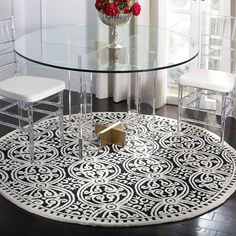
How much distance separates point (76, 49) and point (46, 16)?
1.60 meters

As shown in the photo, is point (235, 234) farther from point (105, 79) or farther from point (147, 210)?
point (105, 79)

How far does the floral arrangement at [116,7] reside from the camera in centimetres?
399

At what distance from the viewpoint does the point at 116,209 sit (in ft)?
11.8

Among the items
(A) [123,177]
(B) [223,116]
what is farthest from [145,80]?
(A) [123,177]

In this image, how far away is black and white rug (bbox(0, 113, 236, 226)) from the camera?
3.59 metres

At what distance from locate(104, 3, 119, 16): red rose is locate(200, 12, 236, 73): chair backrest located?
1.12 m

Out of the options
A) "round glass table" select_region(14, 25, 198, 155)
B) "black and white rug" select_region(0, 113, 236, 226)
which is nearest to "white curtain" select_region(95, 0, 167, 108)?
"round glass table" select_region(14, 25, 198, 155)

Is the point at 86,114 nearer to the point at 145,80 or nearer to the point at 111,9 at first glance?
the point at 145,80

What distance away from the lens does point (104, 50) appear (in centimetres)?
414

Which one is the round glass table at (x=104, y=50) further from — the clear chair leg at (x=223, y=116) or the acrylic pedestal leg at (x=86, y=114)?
the clear chair leg at (x=223, y=116)

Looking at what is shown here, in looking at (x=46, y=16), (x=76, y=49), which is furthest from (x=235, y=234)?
(x=46, y=16)

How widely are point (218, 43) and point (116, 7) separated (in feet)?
4.24

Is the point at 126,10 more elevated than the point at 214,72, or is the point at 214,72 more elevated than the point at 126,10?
the point at 126,10

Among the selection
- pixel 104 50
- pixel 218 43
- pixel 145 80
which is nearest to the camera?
pixel 104 50
